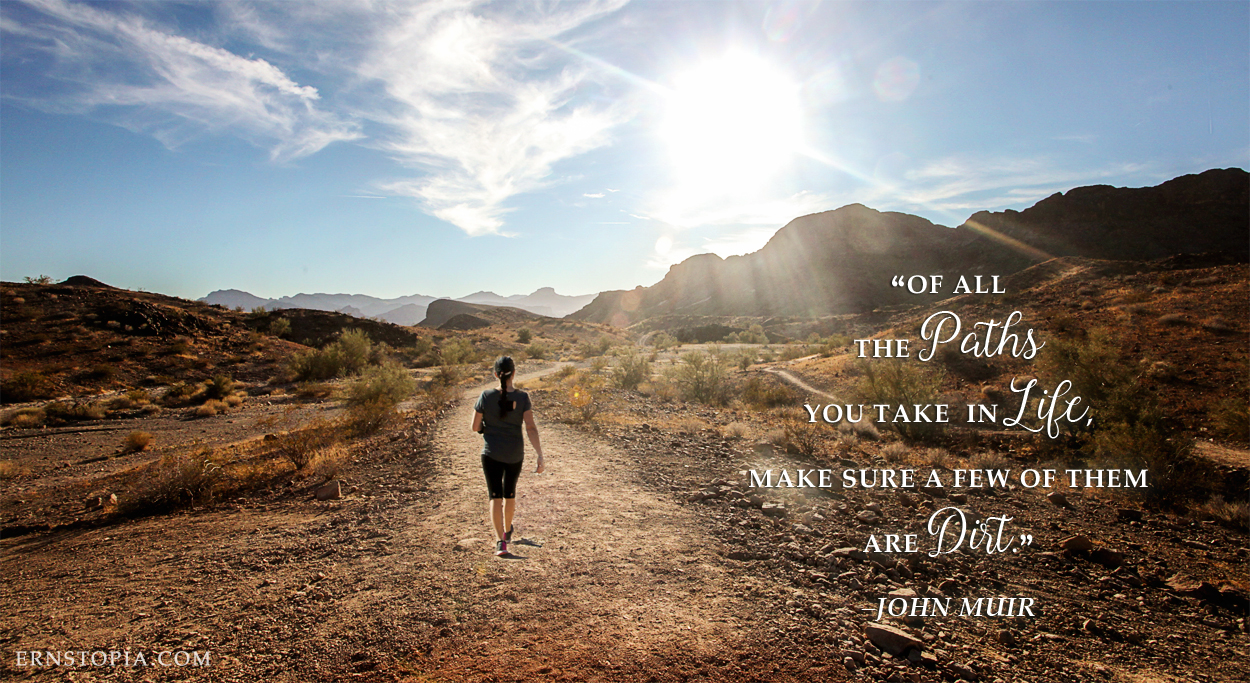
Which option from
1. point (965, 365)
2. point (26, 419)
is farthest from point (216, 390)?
point (965, 365)

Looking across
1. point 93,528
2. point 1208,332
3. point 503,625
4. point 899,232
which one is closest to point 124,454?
point 93,528

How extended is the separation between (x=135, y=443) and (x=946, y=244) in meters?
108

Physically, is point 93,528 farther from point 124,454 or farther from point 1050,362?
point 1050,362

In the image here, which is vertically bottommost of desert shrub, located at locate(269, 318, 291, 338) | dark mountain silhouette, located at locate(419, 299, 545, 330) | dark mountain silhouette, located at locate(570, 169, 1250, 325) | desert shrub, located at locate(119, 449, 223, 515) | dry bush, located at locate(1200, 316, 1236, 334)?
desert shrub, located at locate(119, 449, 223, 515)

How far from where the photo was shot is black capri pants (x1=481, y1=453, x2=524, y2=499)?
4832 millimetres

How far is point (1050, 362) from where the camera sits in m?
13.6

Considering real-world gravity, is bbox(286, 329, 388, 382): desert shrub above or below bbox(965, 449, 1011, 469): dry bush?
above

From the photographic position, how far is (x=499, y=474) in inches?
191

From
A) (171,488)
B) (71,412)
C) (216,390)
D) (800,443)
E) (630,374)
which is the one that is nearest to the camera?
(171,488)

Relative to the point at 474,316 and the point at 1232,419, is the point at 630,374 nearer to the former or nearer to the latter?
the point at 1232,419

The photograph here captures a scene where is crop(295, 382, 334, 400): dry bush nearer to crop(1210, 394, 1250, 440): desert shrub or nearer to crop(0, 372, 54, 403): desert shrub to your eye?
crop(0, 372, 54, 403): desert shrub

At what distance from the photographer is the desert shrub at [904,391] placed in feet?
45.6

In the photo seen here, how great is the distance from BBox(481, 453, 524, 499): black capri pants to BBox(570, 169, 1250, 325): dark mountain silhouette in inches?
1579

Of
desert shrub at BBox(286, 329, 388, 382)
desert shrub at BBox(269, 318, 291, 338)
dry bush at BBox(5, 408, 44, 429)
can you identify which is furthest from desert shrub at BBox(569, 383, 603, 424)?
desert shrub at BBox(269, 318, 291, 338)
